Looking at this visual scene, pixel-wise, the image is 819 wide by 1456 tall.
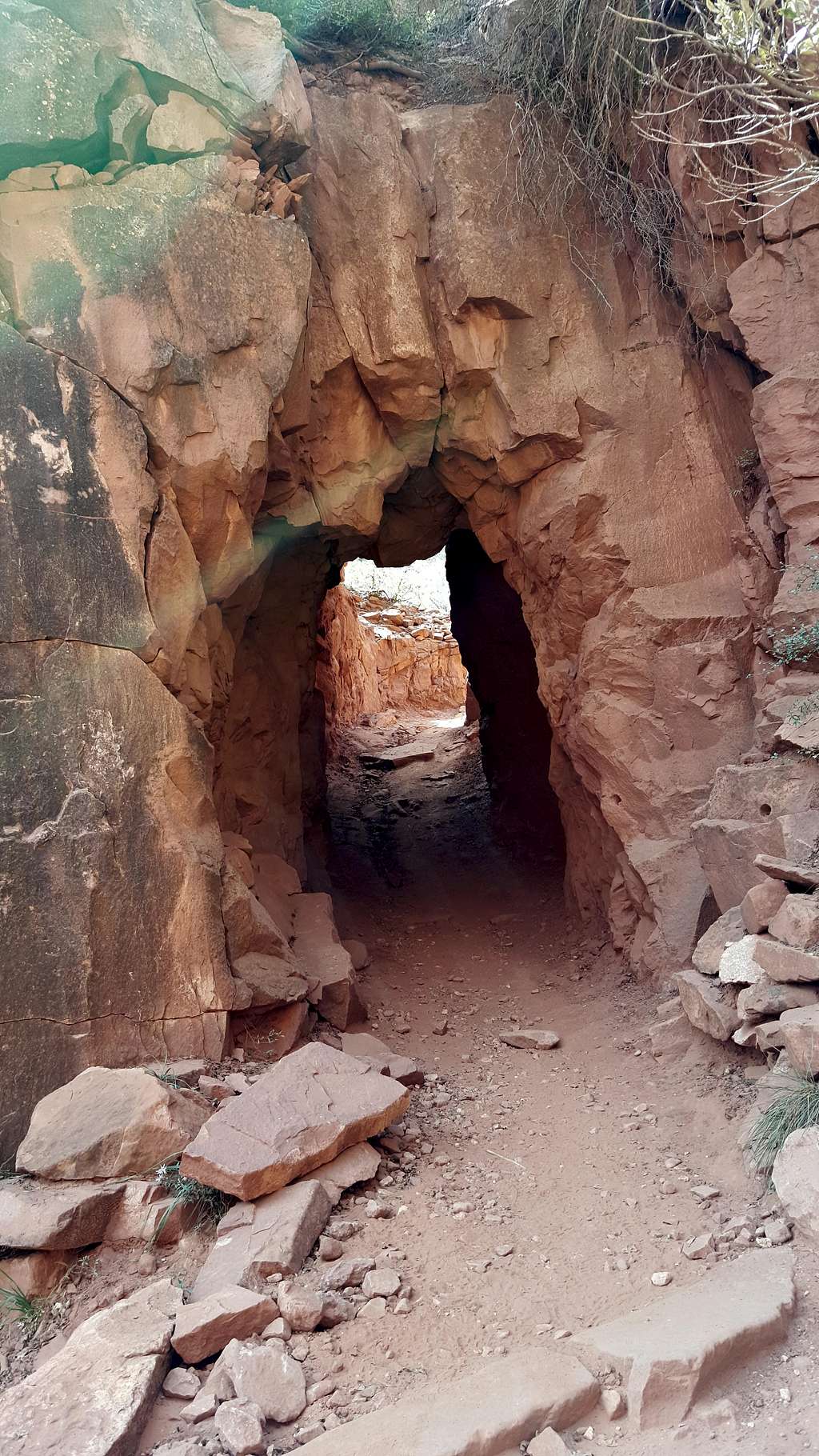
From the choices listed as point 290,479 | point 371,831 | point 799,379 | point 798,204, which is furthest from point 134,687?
point 371,831

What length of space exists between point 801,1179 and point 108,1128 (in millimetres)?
2481

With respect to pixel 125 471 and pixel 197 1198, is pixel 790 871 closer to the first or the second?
pixel 197 1198

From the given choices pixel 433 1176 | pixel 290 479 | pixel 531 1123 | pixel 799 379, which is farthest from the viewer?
pixel 290 479

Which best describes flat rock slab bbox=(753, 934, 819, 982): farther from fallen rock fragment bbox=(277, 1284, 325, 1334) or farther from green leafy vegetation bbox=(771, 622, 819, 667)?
fallen rock fragment bbox=(277, 1284, 325, 1334)

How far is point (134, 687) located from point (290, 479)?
2064 millimetres

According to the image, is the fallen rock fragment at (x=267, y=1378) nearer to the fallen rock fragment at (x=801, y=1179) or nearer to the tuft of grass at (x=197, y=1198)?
the tuft of grass at (x=197, y=1198)

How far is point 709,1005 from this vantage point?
13.7ft

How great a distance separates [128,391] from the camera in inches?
188

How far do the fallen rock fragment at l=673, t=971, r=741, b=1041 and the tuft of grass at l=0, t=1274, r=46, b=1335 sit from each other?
9.23ft

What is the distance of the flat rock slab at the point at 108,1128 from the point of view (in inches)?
143

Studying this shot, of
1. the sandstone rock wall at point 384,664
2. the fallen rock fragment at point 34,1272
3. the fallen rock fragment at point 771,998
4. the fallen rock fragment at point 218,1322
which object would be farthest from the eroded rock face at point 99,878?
the sandstone rock wall at point 384,664

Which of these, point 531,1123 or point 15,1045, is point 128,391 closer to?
point 15,1045

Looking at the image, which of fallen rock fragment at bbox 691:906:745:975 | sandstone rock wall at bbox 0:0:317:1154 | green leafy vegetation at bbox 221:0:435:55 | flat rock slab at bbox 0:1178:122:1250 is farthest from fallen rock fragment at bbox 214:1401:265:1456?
green leafy vegetation at bbox 221:0:435:55

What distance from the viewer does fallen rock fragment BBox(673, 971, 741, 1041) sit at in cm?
406
